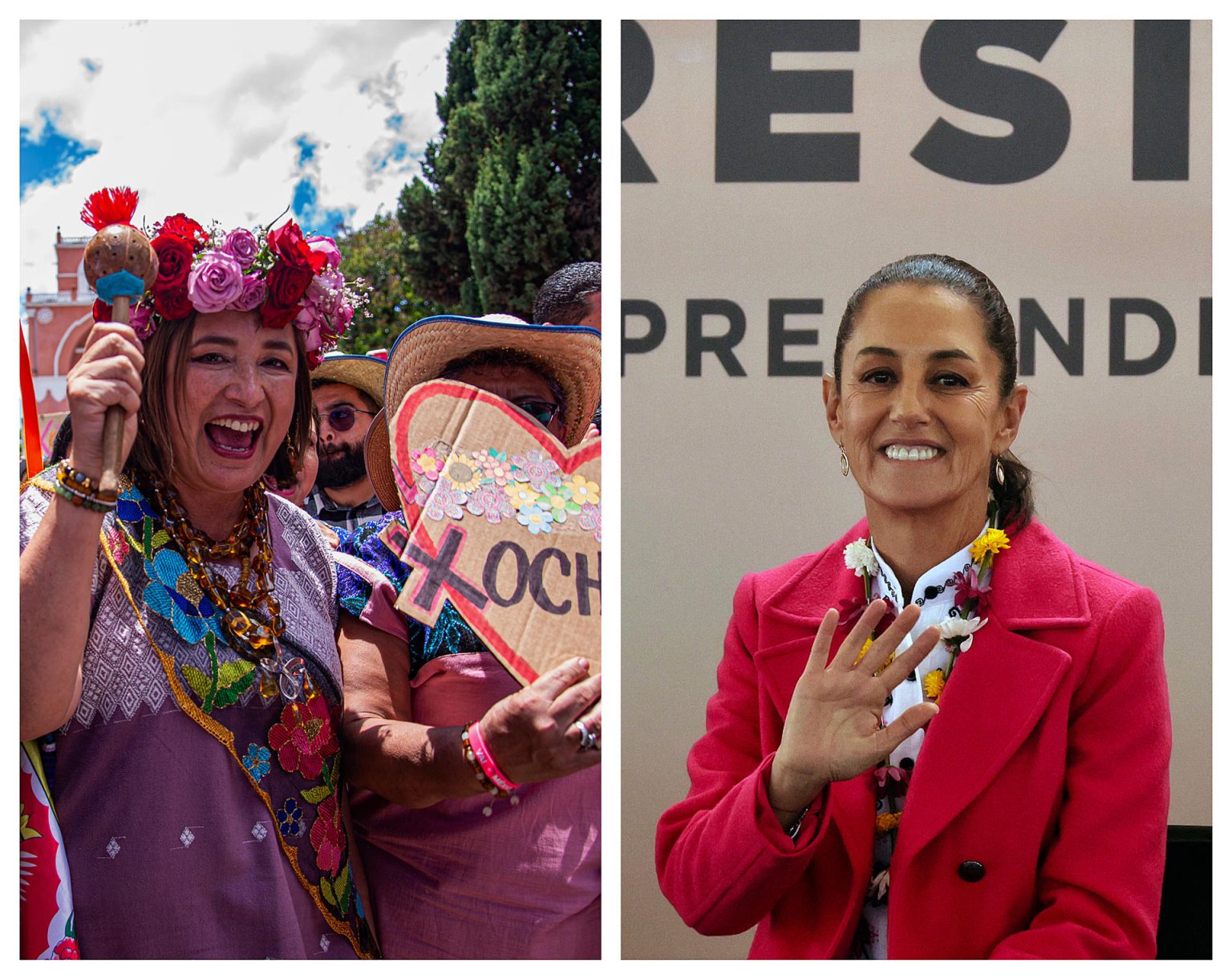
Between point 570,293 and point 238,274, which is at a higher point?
point 570,293

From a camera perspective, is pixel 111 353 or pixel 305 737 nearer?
pixel 111 353

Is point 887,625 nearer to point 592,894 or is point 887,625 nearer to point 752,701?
point 752,701

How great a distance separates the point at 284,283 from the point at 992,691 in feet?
5.22

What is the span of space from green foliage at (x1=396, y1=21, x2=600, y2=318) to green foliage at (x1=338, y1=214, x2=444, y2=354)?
0.12m

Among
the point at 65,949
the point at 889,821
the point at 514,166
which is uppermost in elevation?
the point at 514,166

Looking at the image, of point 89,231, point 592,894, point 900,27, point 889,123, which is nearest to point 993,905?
point 592,894

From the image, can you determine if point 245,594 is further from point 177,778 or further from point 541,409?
point 541,409

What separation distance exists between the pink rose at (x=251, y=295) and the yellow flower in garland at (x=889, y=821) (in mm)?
1585

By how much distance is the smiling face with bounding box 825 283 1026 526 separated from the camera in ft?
7.60

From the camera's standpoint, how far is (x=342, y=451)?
12.3 feet

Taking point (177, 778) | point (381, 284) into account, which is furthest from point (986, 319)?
point (381, 284)

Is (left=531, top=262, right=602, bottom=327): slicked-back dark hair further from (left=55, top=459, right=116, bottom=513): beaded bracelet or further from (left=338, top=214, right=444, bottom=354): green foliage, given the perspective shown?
(left=55, top=459, right=116, bottom=513): beaded bracelet

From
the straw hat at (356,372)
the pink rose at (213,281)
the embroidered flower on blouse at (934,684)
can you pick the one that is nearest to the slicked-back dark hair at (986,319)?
the embroidered flower on blouse at (934,684)

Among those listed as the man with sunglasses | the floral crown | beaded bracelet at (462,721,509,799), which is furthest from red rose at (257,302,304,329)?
the man with sunglasses
